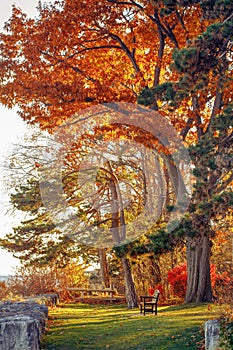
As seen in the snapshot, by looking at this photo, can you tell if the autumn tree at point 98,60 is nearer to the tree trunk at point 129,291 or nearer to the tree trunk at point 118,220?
the tree trunk at point 129,291

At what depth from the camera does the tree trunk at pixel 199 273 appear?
54.7 feet

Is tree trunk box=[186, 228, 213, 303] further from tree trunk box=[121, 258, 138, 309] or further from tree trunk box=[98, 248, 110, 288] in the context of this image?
tree trunk box=[98, 248, 110, 288]

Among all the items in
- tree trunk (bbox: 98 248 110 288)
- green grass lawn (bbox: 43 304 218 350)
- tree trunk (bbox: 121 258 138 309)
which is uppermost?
tree trunk (bbox: 98 248 110 288)

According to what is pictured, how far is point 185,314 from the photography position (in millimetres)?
13664

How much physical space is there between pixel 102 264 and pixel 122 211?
702 cm

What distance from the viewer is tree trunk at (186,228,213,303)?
1669cm

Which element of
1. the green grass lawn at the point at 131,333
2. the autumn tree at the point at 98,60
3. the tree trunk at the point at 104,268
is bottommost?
the green grass lawn at the point at 131,333

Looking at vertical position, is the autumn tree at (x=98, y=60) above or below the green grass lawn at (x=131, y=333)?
above

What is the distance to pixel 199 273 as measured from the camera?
16.9 m

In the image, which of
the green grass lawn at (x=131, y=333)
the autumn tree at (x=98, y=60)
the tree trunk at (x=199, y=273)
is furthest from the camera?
the tree trunk at (x=199, y=273)

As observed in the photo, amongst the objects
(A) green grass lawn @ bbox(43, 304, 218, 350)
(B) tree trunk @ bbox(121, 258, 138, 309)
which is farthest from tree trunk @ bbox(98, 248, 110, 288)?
(A) green grass lawn @ bbox(43, 304, 218, 350)

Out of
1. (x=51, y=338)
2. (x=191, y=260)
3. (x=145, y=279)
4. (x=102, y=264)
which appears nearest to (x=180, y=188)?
(x=191, y=260)

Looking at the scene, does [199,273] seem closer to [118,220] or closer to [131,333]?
[118,220]

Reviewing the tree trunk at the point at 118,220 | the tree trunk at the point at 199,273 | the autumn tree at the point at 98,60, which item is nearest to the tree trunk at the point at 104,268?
the tree trunk at the point at 118,220
